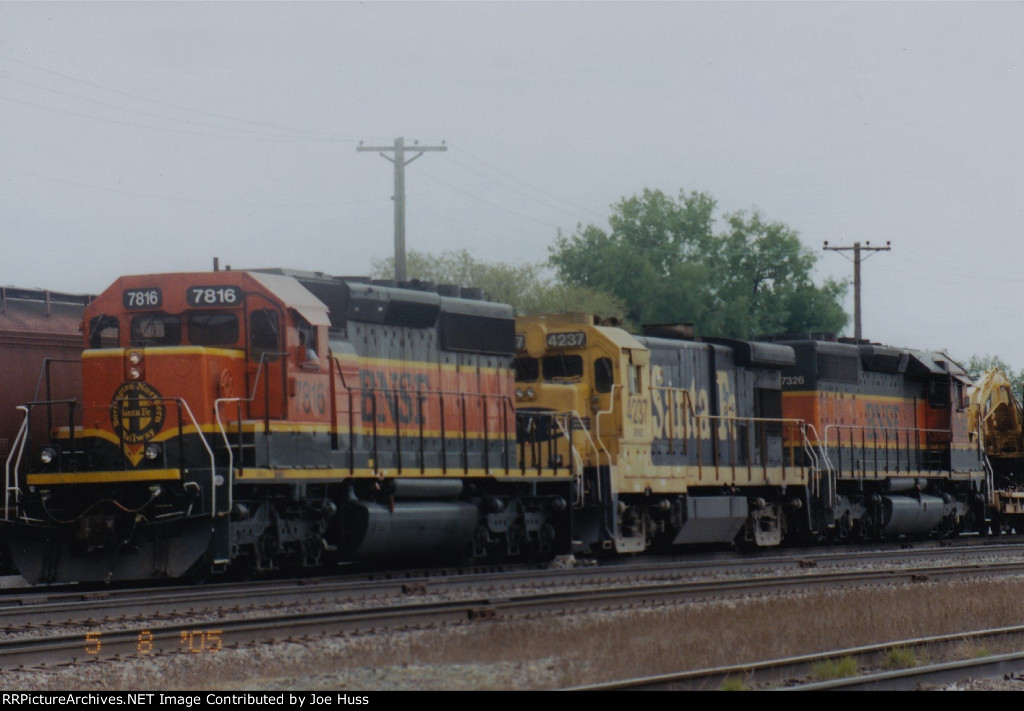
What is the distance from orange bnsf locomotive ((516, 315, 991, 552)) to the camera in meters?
19.0

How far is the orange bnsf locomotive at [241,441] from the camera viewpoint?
→ 537 inches

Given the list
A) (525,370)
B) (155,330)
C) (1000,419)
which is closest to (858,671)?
(155,330)

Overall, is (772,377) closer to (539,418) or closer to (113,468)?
(539,418)

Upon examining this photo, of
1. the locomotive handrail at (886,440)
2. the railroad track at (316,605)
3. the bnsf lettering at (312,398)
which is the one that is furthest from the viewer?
the locomotive handrail at (886,440)

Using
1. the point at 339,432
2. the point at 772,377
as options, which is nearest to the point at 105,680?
the point at 339,432

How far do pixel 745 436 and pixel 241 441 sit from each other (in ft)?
34.2

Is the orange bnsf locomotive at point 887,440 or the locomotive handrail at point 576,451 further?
the orange bnsf locomotive at point 887,440

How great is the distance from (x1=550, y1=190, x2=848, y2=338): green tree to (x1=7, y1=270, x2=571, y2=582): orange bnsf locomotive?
46997mm

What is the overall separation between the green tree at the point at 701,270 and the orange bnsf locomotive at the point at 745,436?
114ft

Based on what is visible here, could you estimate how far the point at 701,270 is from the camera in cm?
6328

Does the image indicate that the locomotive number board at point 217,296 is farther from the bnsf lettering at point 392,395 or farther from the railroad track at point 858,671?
the railroad track at point 858,671

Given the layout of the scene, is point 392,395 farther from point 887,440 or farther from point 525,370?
point 887,440

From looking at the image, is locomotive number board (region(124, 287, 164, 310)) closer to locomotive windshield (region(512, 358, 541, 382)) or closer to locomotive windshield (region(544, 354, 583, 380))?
locomotive windshield (region(512, 358, 541, 382))

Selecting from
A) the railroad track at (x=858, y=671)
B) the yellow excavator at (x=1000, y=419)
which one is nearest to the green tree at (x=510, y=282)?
the yellow excavator at (x=1000, y=419)
